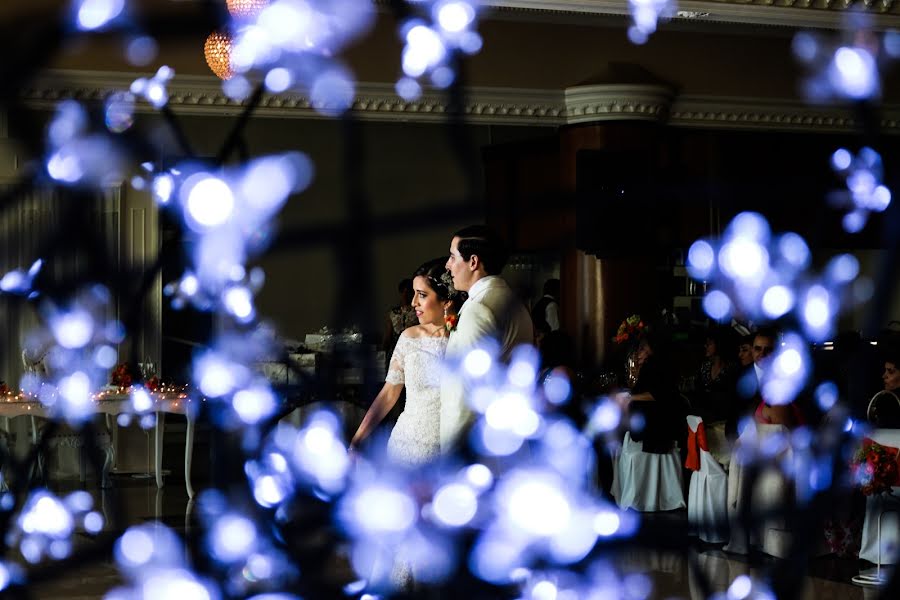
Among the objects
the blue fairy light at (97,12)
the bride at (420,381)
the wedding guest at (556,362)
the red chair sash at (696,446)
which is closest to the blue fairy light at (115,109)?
the blue fairy light at (97,12)

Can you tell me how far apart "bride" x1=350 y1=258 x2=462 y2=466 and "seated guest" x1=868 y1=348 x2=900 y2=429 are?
1.98m

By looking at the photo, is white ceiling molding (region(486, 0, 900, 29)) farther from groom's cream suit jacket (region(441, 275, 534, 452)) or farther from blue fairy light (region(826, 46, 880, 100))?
blue fairy light (region(826, 46, 880, 100))

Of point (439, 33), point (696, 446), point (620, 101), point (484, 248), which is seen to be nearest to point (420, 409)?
point (484, 248)

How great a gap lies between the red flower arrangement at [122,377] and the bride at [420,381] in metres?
3.78

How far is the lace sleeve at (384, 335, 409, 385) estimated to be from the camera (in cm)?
344

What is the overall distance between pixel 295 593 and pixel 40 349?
275 inches

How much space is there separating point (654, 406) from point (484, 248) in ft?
11.0

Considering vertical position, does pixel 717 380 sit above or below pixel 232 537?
above

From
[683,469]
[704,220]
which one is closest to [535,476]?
[683,469]

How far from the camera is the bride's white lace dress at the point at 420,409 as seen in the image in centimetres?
330

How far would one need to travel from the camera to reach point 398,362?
347 centimetres

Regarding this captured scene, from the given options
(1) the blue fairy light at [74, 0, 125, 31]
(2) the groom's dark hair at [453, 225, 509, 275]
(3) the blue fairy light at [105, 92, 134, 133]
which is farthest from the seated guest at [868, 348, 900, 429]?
(1) the blue fairy light at [74, 0, 125, 31]

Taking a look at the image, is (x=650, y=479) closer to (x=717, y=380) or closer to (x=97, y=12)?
(x=717, y=380)

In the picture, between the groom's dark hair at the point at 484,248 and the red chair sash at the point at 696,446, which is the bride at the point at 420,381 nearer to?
the groom's dark hair at the point at 484,248
